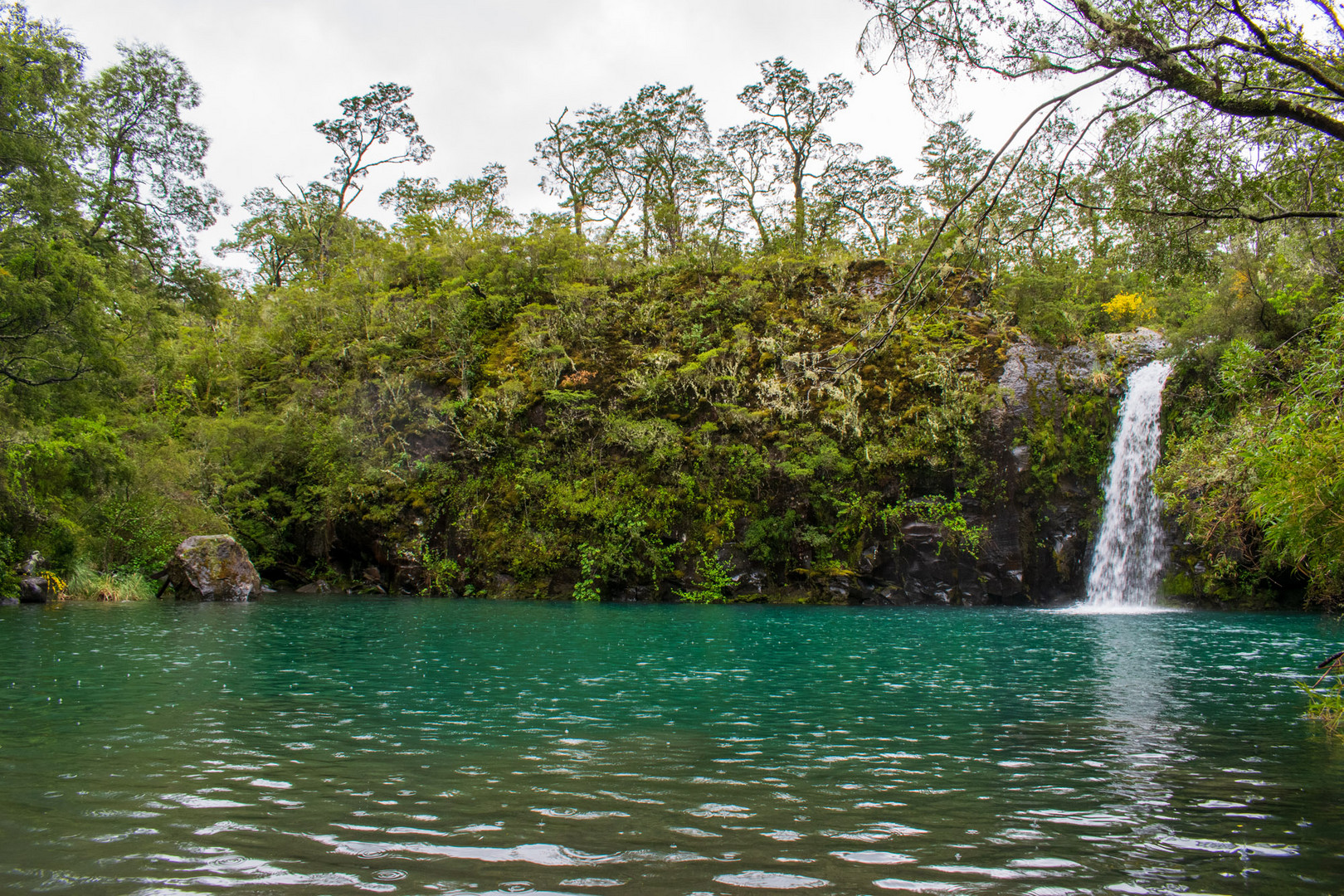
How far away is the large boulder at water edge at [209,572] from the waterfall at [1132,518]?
24289 millimetres

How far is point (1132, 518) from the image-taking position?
71.2 feet

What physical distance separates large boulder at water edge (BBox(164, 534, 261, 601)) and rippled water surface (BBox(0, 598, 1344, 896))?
39.5ft

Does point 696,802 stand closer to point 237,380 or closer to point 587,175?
point 237,380

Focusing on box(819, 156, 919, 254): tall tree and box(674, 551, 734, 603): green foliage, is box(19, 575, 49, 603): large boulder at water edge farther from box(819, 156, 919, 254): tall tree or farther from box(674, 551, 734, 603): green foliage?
box(819, 156, 919, 254): tall tree

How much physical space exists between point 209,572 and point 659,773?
71.3 ft

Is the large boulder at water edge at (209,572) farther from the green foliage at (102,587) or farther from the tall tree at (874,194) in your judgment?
the tall tree at (874,194)

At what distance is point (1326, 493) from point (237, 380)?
3530cm

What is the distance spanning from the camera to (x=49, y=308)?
15.3 metres

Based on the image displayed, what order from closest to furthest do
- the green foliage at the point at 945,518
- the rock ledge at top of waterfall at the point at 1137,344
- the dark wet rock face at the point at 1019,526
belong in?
1. the dark wet rock face at the point at 1019,526
2. the green foliage at the point at 945,518
3. the rock ledge at top of waterfall at the point at 1137,344

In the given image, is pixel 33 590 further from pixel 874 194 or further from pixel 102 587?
pixel 874 194

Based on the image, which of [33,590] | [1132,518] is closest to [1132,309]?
[1132,518]

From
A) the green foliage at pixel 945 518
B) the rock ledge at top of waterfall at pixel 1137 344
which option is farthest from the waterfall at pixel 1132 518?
the green foliage at pixel 945 518

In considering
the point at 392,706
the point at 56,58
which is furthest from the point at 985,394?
the point at 56,58

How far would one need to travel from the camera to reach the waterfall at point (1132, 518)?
69.7 ft
